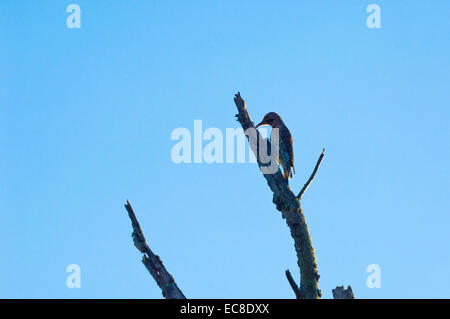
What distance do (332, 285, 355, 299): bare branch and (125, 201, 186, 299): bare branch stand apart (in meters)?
2.02

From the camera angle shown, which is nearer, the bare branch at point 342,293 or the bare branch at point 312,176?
the bare branch at point 342,293

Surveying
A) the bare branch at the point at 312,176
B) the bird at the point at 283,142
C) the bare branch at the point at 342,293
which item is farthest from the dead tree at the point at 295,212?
the bird at the point at 283,142

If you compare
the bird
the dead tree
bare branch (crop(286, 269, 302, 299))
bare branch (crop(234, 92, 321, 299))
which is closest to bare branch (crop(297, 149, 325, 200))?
the dead tree

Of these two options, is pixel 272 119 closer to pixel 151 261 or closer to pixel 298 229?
pixel 298 229

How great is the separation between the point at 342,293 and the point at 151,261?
7.96 ft

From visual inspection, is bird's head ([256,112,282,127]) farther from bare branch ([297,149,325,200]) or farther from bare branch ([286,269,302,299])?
bare branch ([286,269,302,299])

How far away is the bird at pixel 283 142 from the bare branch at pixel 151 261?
18.5 ft

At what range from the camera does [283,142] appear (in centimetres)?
1352

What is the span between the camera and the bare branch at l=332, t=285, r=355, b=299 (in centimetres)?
693

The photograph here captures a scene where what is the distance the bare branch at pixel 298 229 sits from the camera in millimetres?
9312

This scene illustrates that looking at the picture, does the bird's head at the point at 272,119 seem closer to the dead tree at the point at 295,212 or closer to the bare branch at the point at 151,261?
the dead tree at the point at 295,212
